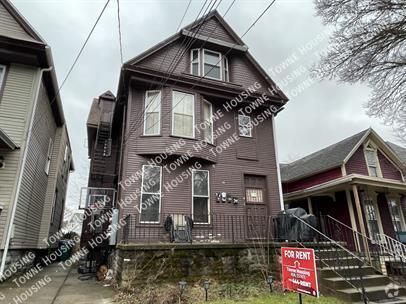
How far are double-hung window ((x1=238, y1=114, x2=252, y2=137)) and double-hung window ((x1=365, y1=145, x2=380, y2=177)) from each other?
641 centimetres

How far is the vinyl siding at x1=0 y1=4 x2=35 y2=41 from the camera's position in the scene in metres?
8.66

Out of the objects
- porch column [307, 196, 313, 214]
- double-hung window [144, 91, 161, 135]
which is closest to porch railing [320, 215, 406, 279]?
porch column [307, 196, 313, 214]

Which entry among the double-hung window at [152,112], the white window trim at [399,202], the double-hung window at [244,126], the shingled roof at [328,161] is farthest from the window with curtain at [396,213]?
the double-hung window at [152,112]

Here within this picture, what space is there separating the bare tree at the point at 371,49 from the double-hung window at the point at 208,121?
13.5 feet

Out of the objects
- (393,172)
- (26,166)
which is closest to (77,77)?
(26,166)

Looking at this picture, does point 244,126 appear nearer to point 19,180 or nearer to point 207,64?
point 207,64

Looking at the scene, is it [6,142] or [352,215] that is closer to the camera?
[6,142]

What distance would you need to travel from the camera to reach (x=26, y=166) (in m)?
8.41

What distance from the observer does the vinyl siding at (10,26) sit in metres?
8.66

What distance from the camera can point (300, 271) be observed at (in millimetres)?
4676

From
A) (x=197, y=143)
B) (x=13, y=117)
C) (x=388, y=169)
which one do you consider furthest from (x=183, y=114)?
(x=388, y=169)

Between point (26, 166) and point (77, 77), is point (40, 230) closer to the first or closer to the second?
point (26, 166)

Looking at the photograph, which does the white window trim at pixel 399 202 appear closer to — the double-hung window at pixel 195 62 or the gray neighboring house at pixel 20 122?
the double-hung window at pixel 195 62

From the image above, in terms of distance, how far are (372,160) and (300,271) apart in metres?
10.8
